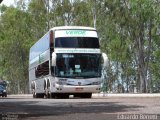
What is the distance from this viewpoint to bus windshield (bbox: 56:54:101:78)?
102ft

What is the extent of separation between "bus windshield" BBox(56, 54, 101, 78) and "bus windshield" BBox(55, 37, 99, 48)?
24.2 inches

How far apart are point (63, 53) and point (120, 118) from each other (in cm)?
1798

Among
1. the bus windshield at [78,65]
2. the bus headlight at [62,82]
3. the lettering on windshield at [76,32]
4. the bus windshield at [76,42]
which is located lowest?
the bus headlight at [62,82]

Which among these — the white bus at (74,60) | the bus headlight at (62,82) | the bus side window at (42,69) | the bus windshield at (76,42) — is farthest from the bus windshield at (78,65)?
the bus side window at (42,69)

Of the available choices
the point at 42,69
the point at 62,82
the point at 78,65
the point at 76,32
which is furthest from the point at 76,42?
the point at 42,69

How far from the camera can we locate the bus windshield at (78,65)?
31125 millimetres

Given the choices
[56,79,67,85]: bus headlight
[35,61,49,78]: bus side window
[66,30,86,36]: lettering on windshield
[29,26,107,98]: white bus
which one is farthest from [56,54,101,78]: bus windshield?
[35,61,49,78]: bus side window

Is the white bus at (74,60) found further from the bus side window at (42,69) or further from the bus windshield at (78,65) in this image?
the bus side window at (42,69)

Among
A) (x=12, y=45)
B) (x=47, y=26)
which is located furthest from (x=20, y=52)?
(x=47, y=26)

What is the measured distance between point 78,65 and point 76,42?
1475 millimetres

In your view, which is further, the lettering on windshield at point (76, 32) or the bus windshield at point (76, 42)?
the lettering on windshield at point (76, 32)

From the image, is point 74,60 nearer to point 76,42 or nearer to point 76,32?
point 76,42

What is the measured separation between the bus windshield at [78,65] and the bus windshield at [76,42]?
2.02ft

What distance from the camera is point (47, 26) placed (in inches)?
3113
